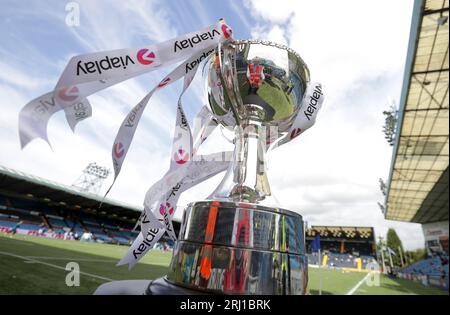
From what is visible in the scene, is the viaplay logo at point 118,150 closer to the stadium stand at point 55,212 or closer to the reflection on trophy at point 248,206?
the reflection on trophy at point 248,206

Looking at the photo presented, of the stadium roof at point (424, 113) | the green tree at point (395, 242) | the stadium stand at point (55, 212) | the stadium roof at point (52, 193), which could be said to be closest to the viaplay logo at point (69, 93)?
the stadium roof at point (424, 113)

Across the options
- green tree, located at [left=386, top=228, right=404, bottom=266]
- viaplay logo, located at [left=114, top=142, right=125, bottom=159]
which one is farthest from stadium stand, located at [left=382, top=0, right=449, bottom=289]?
green tree, located at [left=386, top=228, right=404, bottom=266]

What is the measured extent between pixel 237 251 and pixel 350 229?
38.2m

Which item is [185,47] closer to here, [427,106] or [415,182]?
[427,106]

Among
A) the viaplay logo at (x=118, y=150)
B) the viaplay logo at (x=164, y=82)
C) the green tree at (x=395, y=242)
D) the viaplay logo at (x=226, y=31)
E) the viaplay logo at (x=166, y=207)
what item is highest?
the green tree at (x=395, y=242)

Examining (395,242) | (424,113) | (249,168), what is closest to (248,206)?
(249,168)

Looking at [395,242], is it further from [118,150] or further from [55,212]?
[118,150]

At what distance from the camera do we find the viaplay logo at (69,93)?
420 mm

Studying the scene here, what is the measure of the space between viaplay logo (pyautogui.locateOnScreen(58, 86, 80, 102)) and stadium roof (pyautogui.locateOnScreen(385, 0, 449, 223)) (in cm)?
542

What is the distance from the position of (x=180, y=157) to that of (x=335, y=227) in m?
37.7

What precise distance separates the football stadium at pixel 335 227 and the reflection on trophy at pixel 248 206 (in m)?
0.03

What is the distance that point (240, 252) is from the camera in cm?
43

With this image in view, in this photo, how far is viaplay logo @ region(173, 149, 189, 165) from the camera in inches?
23.3

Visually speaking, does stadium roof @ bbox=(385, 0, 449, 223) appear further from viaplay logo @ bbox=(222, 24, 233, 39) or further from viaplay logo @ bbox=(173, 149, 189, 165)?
viaplay logo @ bbox=(173, 149, 189, 165)
